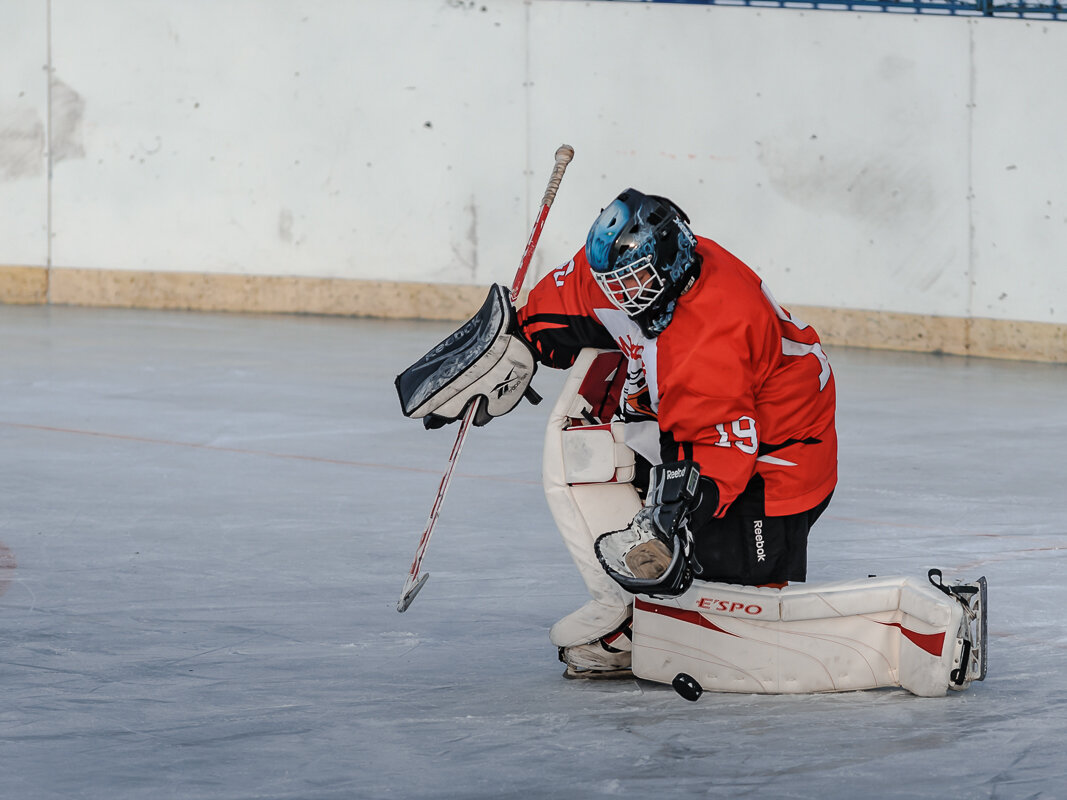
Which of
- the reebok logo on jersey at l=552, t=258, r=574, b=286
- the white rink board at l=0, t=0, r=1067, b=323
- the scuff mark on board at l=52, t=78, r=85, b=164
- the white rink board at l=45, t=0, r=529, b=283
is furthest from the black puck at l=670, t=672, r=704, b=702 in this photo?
the scuff mark on board at l=52, t=78, r=85, b=164

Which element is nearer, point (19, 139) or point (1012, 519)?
point (1012, 519)

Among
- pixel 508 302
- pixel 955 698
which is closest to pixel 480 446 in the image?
pixel 508 302

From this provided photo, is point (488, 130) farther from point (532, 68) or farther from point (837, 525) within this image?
point (837, 525)

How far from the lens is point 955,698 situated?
328 cm

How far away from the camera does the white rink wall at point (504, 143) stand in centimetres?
913

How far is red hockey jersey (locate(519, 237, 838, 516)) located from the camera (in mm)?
3082

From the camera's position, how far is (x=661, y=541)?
301cm

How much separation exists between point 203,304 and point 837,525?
7035 millimetres

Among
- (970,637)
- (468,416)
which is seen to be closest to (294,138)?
(468,416)

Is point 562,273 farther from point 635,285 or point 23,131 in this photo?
point 23,131

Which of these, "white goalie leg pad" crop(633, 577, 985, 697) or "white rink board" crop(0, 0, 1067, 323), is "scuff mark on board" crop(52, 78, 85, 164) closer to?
"white rink board" crop(0, 0, 1067, 323)

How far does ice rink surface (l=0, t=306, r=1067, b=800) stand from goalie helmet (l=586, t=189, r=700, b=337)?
80cm

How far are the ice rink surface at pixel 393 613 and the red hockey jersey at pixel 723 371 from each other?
1.65ft

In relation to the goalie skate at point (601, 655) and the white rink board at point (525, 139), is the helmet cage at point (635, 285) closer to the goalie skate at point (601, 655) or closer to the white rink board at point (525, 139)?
the goalie skate at point (601, 655)
